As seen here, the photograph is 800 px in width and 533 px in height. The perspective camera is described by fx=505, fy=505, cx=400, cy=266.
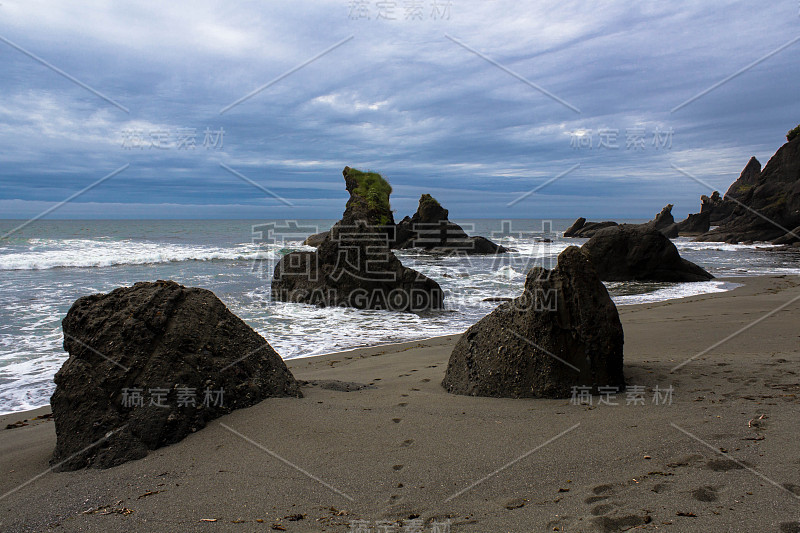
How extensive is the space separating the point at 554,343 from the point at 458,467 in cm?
189

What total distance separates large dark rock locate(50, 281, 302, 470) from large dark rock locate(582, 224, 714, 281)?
1505 centimetres

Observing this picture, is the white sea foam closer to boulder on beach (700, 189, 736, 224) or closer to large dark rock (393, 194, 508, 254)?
large dark rock (393, 194, 508, 254)

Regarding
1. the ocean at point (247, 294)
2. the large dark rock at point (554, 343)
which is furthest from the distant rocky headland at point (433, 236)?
the large dark rock at point (554, 343)

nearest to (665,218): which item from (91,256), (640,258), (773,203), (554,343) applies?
(773,203)

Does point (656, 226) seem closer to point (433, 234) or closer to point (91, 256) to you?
point (433, 234)

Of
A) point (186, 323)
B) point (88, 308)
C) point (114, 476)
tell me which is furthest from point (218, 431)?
point (88, 308)

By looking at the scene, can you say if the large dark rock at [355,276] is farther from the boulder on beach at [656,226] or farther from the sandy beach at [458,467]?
the boulder on beach at [656,226]

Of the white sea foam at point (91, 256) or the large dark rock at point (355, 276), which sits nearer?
the large dark rock at point (355, 276)

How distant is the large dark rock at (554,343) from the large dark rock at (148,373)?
69.2 inches

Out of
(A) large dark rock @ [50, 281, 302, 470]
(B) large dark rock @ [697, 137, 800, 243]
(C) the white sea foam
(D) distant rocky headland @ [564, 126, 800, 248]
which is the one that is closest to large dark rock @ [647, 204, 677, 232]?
(D) distant rocky headland @ [564, 126, 800, 248]

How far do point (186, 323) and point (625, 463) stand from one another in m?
3.32

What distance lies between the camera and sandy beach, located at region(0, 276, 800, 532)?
7.57 feet

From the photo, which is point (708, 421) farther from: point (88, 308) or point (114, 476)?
point (88, 308)

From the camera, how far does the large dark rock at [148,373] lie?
3.50m
